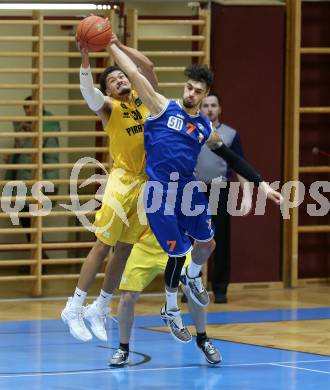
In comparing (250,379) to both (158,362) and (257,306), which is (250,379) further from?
(257,306)

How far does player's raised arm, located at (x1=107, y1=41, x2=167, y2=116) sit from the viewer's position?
7.62 m

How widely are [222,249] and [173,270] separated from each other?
3547 millimetres

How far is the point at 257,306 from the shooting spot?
36.2ft

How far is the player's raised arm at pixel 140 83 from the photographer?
762cm

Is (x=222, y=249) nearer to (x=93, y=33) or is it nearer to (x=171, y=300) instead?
(x=171, y=300)

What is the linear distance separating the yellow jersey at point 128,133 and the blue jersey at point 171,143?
0.42 meters

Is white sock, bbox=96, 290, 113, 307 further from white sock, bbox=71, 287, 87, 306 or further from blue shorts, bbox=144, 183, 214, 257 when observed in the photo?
blue shorts, bbox=144, 183, 214, 257

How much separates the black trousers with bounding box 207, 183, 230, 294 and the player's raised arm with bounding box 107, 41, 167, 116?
11.3ft

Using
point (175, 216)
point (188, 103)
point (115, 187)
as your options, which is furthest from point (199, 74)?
point (115, 187)

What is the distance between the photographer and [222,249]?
11219 mm

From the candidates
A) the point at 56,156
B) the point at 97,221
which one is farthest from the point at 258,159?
the point at 97,221

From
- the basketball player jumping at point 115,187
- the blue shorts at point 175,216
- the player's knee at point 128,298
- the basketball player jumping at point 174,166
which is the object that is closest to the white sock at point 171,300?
the basketball player jumping at point 174,166

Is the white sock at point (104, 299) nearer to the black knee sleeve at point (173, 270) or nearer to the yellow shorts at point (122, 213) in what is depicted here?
the yellow shorts at point (122, 213)

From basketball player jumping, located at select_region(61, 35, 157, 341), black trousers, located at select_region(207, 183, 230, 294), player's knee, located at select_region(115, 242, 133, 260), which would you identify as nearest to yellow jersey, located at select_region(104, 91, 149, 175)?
basketball player jumping, located at select_region(61, 35, 157, 341)
